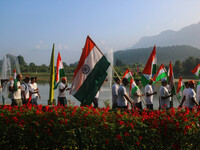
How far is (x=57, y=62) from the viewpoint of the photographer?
10.7m

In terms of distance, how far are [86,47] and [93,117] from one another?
8.87ft

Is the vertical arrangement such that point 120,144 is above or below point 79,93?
below

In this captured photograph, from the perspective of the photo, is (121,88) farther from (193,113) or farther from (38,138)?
(38,138)

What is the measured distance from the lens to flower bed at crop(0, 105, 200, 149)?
3969 millimetres

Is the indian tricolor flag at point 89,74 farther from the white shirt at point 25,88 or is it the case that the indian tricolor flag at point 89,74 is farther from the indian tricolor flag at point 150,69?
the white shirt at point 25,88

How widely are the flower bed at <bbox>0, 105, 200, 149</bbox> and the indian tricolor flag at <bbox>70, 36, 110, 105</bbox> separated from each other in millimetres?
1698

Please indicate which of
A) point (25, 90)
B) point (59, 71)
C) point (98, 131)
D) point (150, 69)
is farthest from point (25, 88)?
point (98, 131)

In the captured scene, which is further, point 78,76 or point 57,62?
point 57,62

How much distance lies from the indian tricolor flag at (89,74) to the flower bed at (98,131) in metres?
1.70

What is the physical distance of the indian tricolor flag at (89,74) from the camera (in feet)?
21.3

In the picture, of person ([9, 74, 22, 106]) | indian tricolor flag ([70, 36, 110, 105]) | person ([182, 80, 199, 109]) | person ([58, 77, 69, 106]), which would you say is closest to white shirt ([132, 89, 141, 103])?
person ([182, 80, 199, 109])

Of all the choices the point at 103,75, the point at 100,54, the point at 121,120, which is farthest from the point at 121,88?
the point at 121,120

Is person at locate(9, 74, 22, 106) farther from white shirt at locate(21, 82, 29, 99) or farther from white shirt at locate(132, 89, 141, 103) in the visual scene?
white shirt at locate(132, 89, 141, 103)

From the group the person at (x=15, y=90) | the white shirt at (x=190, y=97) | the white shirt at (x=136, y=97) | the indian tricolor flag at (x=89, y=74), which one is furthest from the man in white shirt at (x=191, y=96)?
the person at (x=15, y=90)
